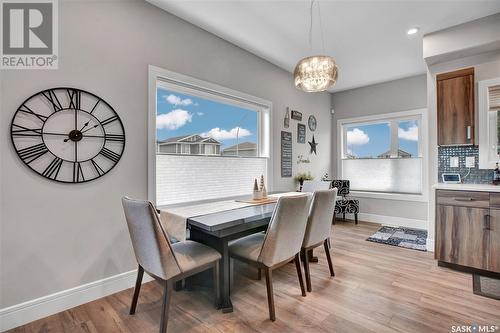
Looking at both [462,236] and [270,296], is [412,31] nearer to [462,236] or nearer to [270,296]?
[462,236]

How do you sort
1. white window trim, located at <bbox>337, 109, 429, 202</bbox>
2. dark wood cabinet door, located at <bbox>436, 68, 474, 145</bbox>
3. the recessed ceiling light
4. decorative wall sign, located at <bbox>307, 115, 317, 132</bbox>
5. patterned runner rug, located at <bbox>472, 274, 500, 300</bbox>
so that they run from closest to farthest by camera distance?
patterned runner rug, located at <bbox>472, 274, 500, 300</bbox> → dark wood cabinet door, located at <bbox>436, 68, 474, 145</bbox> → the recessed ceiling light → white window trim, located at <bbox>337, 109, 429, 202</bbox> → decorative wall sign, located at <bbox>307, 115, 317, 132</bbox>

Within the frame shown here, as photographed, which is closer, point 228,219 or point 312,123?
point 228,219

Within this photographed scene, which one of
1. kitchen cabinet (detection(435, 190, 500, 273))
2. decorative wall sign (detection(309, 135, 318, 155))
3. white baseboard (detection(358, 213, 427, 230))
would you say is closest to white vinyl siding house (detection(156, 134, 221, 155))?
decorative wall sign (detection(309, 135, 318, 155))

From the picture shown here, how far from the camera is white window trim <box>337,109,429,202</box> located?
4.38 meters

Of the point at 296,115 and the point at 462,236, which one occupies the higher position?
the point at 296,115

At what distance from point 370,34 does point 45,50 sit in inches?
138

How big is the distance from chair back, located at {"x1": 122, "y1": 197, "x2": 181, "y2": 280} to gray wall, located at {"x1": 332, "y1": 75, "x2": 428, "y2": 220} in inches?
176

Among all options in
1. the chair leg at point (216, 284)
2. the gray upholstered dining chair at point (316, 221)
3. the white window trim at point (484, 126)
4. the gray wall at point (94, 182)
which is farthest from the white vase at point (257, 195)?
the white window trim at point (484, 126)

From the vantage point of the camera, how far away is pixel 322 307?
2.00 metres

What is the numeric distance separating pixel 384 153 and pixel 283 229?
13.3 ft

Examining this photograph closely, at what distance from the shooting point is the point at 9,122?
1772mm

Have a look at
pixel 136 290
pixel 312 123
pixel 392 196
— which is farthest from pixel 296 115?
pixel 136 290

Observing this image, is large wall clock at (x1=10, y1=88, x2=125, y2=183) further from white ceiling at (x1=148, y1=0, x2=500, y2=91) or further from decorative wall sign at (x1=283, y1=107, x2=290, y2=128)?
decorative wall sign at (x1=283, y1=107, x2=290, y2=128)

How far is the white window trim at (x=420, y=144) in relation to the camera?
4.38m
